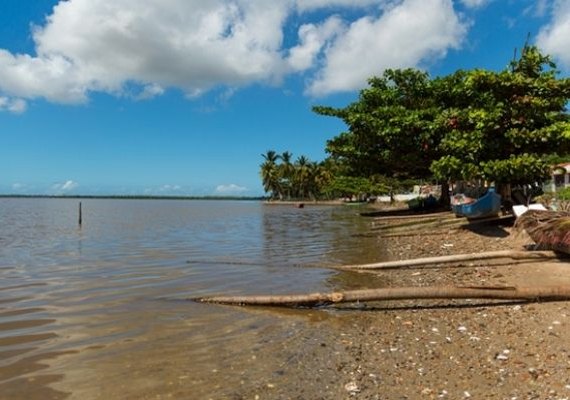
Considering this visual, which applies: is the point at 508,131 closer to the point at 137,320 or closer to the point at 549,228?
the point at 549,228

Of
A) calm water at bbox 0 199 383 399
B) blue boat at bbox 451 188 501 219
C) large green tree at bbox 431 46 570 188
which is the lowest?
calm water at bbox 0 199 383 399

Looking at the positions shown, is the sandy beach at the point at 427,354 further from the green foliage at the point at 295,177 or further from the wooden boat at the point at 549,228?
the green foliage at the point at 295,177

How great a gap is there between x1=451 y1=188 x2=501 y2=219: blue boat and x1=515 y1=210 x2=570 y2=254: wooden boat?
4060 mm

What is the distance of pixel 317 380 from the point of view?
5.68 m

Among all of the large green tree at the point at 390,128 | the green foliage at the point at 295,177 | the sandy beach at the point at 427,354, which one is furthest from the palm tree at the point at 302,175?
the sandy beach at the point at 427,354

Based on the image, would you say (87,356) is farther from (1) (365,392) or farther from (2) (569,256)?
(2) (569,256)

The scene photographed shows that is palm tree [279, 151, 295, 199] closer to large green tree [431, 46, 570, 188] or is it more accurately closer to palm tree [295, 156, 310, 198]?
palm tree [295, 156, 310, 198]

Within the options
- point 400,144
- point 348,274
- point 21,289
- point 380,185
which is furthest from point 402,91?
point 380,185

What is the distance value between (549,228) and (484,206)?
6.47 metres

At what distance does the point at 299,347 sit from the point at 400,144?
62.8ft

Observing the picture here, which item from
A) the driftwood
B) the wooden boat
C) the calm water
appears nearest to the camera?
the calm water

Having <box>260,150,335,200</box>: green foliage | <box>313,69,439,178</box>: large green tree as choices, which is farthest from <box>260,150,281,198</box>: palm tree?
<box>313,69,439,178</box>: large green tree

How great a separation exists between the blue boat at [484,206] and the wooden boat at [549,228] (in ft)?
13.3

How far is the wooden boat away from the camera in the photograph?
38.6 feet
